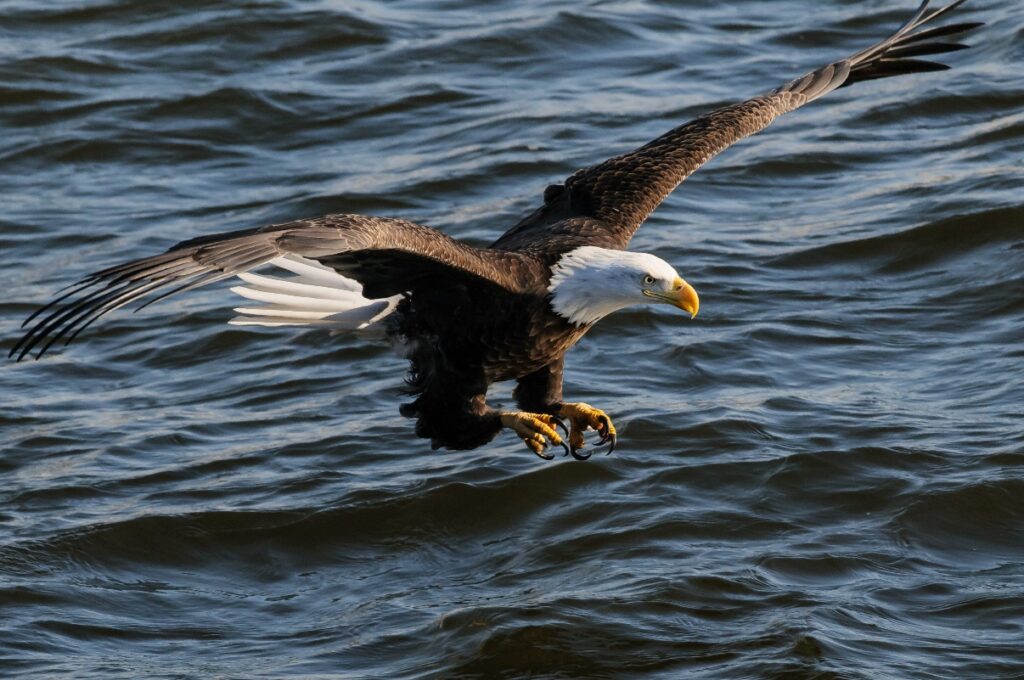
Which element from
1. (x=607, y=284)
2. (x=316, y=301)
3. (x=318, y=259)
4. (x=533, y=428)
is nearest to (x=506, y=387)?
(x=533, y=428)

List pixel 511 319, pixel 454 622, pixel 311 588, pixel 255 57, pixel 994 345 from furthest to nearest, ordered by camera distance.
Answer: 1. pixel 255 57
2. pixel 994 345
3. pixel 311 588
4. pixel 454 622
5. pixel 511 319

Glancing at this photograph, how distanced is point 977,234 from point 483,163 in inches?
118

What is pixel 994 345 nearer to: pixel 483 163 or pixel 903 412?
pixel 903 412

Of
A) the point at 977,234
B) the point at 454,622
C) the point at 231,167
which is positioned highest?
the point at 231,167

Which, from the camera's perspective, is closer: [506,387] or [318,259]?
[318,259]

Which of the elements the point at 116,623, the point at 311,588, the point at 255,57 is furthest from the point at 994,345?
the point at 255,57

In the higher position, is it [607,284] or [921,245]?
[607,284]

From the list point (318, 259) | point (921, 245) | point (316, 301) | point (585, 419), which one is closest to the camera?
point (318, 259)

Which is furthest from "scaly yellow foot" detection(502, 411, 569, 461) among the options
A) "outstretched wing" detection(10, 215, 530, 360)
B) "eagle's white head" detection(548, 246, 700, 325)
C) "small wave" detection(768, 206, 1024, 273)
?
"small wave" detection(768, 206, 1024, 273)

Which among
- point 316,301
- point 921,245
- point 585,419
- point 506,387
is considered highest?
point 316,301

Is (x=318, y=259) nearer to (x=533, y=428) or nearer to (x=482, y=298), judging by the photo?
(x=482, y=298)

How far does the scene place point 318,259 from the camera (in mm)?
Answer: 5629

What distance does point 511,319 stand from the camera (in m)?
6.21

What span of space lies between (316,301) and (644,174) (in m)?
1.46
